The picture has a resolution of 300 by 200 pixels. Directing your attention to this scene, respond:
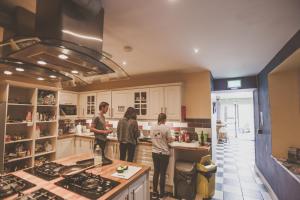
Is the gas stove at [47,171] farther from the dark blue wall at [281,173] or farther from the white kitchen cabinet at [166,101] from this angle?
the dark blue wall at [281,173]

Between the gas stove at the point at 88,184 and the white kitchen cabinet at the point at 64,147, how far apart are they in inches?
121

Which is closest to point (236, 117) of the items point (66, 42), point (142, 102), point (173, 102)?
point (173, 102)

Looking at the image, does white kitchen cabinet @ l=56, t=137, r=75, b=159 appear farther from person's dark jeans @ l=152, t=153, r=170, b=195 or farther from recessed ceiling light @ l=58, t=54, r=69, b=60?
recessed ceiling light @ l=58, t=54, r=69, b=60

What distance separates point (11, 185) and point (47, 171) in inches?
14.5

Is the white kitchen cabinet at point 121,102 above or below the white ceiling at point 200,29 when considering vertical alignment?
below

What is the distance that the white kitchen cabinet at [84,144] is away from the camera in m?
4.24

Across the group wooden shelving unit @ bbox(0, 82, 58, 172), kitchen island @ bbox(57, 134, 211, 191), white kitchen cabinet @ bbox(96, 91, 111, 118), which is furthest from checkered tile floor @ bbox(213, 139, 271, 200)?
wooden shelving unit @ bbox(0, 82, 58, 172)

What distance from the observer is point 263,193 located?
320 cm

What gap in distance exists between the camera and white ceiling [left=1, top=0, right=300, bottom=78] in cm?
148

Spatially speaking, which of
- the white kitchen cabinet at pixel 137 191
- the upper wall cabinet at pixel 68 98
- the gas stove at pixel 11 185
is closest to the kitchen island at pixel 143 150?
the upper wall cabinet at pixel 68 98

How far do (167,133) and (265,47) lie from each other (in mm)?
2009

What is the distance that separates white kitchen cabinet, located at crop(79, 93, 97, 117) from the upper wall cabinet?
0.17 m

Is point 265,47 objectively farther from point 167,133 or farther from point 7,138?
point 7,138

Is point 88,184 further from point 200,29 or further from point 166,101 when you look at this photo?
point 166,101
